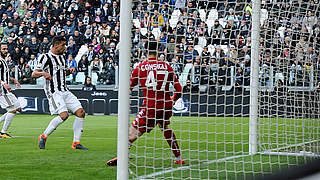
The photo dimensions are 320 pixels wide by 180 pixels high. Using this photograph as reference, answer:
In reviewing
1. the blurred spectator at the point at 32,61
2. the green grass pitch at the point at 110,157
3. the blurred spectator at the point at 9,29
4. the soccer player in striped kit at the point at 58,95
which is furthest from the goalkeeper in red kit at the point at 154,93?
the blurred spectator at the point at 9,29

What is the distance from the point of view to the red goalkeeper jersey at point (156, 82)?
20.6 feet

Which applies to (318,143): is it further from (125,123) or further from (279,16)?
(125,123)

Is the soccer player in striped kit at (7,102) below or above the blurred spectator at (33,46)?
below

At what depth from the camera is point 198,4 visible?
21.1 feet

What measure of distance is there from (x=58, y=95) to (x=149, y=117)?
2.76 m

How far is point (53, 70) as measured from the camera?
864cm

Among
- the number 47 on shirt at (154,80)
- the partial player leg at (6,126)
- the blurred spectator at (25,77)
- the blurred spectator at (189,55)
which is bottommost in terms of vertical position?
the partial player leg at (6,126)

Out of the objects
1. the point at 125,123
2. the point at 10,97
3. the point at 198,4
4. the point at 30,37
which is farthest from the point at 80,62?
the point at 125,123

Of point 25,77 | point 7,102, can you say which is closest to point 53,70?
point 7,102

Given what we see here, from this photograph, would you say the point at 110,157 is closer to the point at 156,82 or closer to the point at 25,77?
the point at 156,82

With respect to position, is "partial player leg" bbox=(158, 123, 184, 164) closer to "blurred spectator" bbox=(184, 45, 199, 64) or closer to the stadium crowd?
the stadium crowd

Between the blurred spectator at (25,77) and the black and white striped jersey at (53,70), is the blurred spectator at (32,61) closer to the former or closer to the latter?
the blurred spectator at (25,77)

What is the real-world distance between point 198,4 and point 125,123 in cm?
213

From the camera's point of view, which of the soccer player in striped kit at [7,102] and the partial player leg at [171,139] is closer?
the partial player leg at [171,139]
